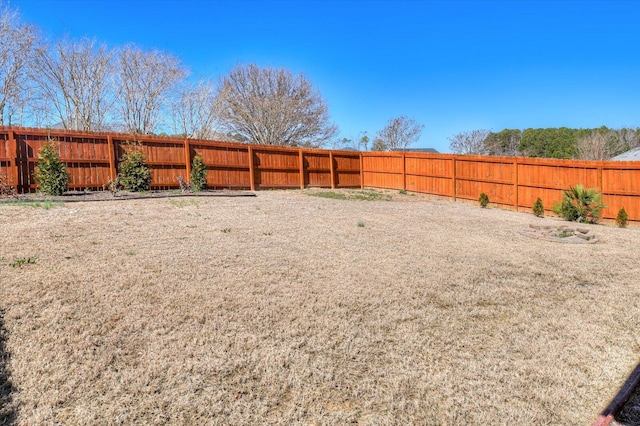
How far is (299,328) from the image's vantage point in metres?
3.67

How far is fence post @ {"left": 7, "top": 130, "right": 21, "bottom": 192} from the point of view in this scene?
9.73m

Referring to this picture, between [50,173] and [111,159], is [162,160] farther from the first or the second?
[50,173]

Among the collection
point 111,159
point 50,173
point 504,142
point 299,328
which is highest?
point 504,142

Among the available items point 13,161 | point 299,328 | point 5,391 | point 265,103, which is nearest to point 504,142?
point 265,103

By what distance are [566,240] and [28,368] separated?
839 centimetres

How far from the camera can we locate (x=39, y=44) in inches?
672

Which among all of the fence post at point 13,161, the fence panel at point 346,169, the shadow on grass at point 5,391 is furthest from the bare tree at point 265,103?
the shadow on grass at point 5,391

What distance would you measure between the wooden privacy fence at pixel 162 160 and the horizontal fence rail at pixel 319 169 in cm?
2

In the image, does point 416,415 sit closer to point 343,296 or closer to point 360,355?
point 360,355

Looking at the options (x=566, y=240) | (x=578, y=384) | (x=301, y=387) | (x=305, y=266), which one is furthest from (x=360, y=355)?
(x=566, y=240)

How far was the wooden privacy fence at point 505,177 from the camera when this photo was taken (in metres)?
11.2

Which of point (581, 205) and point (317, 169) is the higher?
point (317, 169)

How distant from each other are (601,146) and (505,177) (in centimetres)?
2474

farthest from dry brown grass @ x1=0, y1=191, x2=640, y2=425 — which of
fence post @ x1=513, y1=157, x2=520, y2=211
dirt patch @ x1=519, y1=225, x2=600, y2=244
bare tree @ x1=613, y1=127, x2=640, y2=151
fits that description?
bare tree @ x1=613, y1=127, x2=640, y2=151
